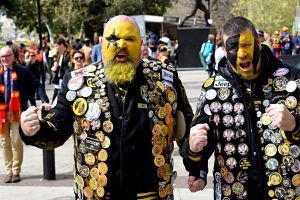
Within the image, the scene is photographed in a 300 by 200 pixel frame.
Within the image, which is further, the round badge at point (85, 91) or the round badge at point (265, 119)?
the round badge at point (85, 91)

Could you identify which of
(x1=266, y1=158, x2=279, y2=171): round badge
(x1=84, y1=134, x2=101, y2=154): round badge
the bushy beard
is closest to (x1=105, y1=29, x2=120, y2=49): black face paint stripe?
the bushy beard

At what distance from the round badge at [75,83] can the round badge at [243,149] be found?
1.01 m

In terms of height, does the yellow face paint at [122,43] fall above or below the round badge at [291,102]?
above

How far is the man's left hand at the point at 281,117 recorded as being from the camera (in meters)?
2.93

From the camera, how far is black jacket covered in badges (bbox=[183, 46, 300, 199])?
319 cm

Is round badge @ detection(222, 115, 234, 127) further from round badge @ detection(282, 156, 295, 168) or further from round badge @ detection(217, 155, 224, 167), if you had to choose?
round badge @ detection(282, 156, 295, 168)

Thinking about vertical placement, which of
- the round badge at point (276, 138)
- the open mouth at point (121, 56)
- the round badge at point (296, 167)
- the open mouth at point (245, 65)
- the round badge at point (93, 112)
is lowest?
the round badge at point (296, 167)

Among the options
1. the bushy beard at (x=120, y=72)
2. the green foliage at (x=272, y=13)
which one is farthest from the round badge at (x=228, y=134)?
the green foliage at (x=272, y=13)

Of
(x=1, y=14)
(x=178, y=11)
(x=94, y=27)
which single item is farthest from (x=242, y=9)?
(x=178, y=11)

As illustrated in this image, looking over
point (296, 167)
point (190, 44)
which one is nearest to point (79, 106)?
point (296, 167)

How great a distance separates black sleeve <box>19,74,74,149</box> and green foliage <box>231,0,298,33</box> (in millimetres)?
42287

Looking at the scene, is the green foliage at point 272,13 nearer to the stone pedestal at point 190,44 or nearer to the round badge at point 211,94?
the stone pedestal at point 190,44

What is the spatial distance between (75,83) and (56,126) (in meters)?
0.28

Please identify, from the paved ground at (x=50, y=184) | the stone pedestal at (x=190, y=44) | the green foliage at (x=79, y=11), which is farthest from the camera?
the green foliage at (x=79, y=11)
